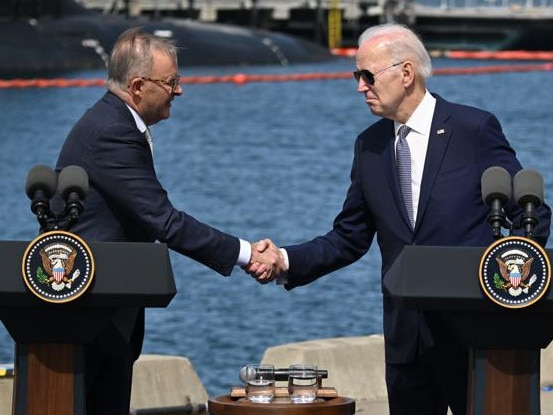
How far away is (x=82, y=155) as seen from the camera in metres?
5.99

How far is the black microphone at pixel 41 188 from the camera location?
530cm

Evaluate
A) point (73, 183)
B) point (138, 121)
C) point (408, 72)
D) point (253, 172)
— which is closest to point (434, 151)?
point (408, 72)

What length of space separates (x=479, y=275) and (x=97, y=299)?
1217 millimetres

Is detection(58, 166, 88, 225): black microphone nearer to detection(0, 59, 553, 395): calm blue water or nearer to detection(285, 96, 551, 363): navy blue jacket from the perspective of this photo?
detection(285, 96, 551, 363): navy blue jacket

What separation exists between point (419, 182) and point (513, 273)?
99 cm

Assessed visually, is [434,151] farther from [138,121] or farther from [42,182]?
[42,182]

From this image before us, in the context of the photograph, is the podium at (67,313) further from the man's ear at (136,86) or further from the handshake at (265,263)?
the handshake at (265,263)

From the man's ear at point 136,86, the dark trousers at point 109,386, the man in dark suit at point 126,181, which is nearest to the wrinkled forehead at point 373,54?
the man in dark suit at point 126,181

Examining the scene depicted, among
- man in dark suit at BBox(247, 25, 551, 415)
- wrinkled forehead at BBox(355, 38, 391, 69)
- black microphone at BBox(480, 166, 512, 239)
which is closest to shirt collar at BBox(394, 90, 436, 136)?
man in dark suit at BBox(247, 25, 551, 415)

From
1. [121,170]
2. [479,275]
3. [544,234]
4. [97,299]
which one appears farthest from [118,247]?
[544,234]

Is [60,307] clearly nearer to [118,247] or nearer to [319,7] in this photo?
[118,247]

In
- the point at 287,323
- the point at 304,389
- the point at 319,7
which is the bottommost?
the point at 319,7

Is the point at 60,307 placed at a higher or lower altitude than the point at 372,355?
higher

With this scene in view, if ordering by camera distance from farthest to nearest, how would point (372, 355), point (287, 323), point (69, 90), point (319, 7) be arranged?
point (319, 7) < point (69, 90) < point (287, 323) < point (372, 355)
